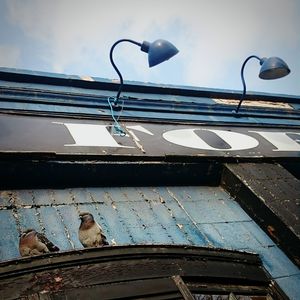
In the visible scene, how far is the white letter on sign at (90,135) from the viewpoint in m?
4.66

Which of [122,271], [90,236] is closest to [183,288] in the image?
[122,271]

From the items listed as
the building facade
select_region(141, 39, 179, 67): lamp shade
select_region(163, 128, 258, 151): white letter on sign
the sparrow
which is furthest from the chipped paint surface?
the sparrow

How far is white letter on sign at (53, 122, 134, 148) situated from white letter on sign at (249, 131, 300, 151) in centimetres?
312

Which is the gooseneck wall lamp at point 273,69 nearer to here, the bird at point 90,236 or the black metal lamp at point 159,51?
the black metal lamp at point 159,51

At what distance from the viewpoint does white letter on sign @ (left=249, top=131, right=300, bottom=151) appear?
6078 millimetres

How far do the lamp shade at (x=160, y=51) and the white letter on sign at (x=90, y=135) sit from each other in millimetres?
1557

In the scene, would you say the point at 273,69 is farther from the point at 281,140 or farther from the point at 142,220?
the point at 142,220

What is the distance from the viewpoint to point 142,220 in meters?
3.88

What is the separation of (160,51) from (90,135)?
2060 millimetres

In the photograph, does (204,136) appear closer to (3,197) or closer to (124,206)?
(124,206)

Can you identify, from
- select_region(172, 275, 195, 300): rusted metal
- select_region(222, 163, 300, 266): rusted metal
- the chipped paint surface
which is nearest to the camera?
select_region(172, 275, 195, 300): rusted metal

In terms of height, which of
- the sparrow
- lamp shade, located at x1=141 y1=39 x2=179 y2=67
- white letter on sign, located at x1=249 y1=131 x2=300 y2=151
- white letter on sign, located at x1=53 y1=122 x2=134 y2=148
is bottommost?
the sparrow

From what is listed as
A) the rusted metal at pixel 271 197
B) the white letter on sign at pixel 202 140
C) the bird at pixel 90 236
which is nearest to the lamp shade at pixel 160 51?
the white letter on sign at pixel 202 140

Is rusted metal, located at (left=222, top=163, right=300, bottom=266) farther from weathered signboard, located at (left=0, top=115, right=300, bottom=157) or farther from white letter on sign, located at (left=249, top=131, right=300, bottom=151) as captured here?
white letter on sign, located at (left=249, top=131, right=300, bottom=151)
